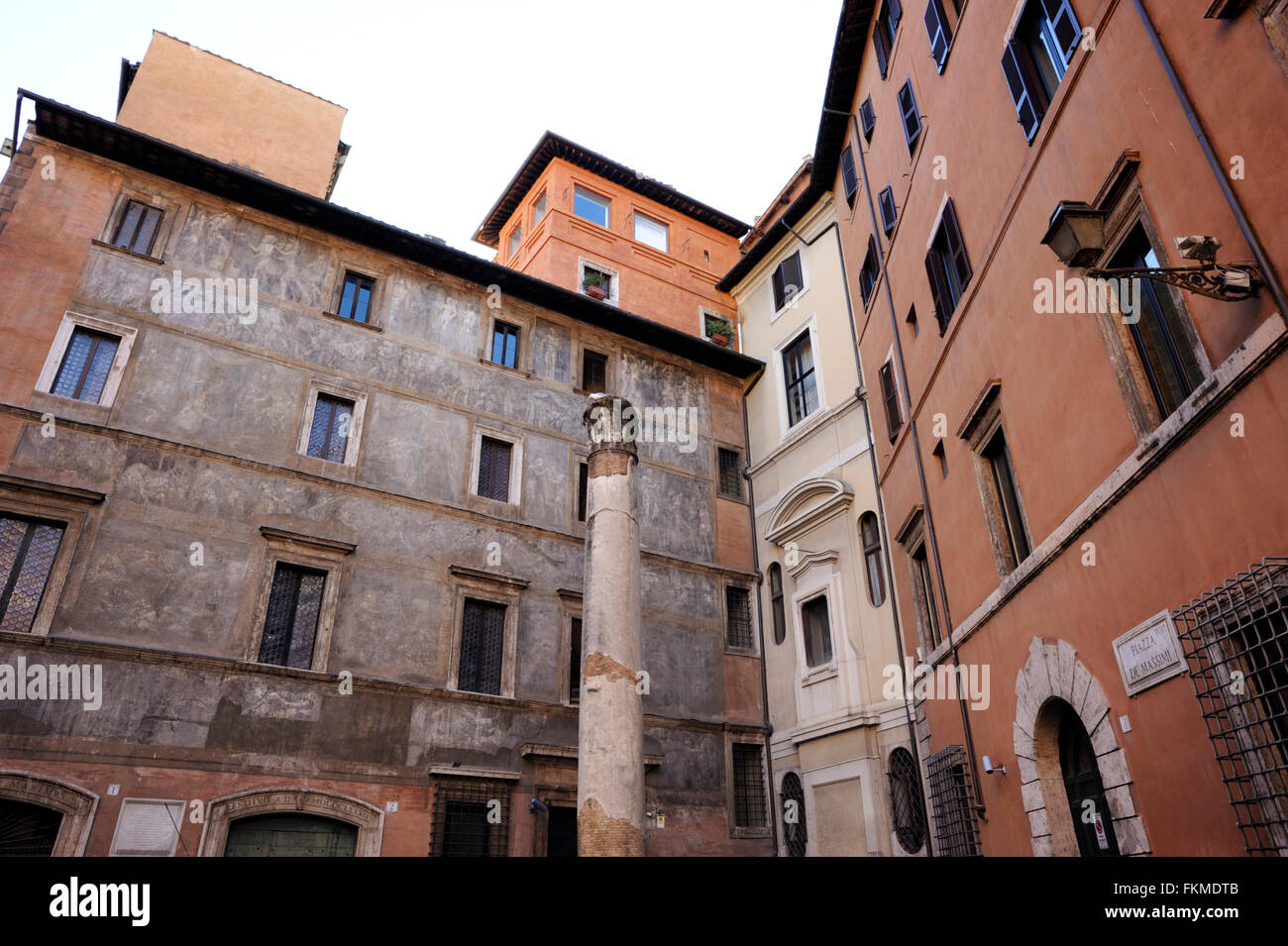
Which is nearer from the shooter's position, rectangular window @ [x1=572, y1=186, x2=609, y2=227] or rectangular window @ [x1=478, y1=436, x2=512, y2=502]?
rectangular window @ [x1=478, y1=436, x2=512, y2=502]

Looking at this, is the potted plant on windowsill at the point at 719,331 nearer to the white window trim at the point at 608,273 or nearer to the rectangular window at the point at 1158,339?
the white window trim at the point at 608,273

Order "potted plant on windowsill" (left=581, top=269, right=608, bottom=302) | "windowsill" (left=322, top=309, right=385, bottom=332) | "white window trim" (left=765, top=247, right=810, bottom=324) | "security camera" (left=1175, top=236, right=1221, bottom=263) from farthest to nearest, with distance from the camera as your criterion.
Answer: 1. "potted plant on windowsill" (left=581, top=269, right=608, bottom=302)
2. "white window trim" (left=765, top=247, right=810, bottom=324)
3. "windowsill" (left=322, top=309, right=385, bottom=332)
4. "security camera" (left=1175, top=236, right=1221, bottom=263)

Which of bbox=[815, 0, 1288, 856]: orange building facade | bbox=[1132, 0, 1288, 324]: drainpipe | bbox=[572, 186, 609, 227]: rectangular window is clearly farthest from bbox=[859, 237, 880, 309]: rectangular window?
bbox=[572, 186, 609, 227]: rectangular window

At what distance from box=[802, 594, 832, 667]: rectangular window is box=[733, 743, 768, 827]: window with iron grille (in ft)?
6.84

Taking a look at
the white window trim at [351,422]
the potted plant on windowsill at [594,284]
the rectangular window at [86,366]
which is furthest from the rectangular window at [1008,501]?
the potted plant on windowsill at [594,284]

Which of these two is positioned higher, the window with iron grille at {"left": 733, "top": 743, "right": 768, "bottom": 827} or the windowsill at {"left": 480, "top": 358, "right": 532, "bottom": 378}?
the windowsill at {"left": 480, "top": 358, "right": 532, "bottom": 378}

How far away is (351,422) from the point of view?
14.7m

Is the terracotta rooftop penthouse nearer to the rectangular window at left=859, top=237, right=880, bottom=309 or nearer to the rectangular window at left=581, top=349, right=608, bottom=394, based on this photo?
the rectangular window at left=581, top=349, right=608, bottom=394

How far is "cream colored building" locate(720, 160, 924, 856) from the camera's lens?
13500mm

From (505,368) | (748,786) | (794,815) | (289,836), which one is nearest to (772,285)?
(505,368)

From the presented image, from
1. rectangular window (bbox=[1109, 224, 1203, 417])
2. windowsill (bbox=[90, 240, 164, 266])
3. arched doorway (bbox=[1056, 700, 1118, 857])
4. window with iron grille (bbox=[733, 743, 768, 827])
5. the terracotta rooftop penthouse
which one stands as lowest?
arched doorway (bbox=[1056, 700, 1118, 857])

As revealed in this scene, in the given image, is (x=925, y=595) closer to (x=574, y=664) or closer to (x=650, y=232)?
(x=574, y=664)

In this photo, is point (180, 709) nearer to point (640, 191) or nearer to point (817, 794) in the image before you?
point (817, 794)
